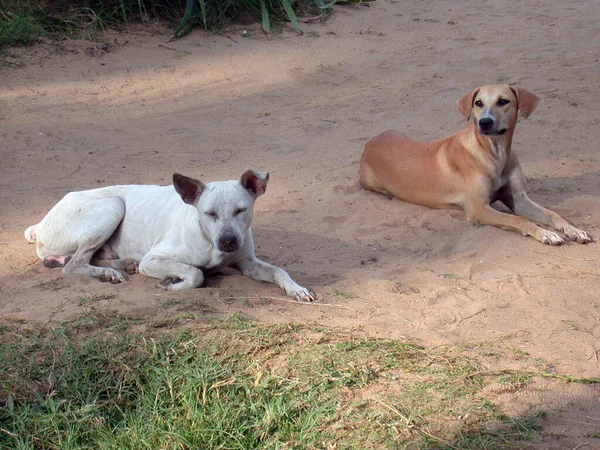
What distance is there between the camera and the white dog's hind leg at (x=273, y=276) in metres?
4.92

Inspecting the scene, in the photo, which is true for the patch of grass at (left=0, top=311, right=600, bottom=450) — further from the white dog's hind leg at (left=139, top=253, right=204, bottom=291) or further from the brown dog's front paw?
the brown dog's front paw

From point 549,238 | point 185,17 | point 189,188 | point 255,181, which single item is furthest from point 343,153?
point 185,17

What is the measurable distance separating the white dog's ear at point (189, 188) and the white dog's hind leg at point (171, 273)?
417 mm

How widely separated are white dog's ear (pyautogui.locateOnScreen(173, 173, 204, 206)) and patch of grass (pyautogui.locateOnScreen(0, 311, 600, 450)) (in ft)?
3.06

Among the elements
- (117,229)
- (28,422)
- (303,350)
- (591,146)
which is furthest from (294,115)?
(28,422)

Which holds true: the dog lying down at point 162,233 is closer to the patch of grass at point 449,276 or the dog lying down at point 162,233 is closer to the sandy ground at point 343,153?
the sandy ground at point 343,153

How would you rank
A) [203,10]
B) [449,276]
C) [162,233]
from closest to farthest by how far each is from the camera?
[449,276] → [162,233] → [203,10]

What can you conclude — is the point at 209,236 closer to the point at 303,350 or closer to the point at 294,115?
the point at 303,350

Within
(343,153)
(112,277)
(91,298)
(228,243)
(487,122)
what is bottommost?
(343,153)

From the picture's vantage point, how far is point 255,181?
16.6 ft

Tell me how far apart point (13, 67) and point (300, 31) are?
12.6 feet

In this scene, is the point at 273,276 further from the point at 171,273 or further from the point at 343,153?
the point at 343,153

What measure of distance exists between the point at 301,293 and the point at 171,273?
87 cm

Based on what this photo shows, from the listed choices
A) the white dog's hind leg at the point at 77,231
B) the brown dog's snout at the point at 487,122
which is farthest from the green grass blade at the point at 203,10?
the white dog's hind leg at the point at 77,231
